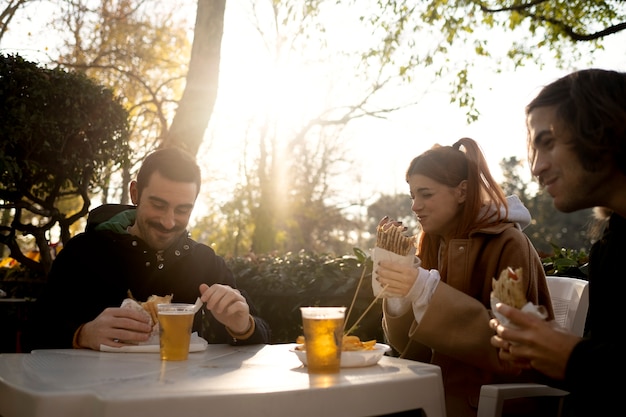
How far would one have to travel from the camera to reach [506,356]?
1.87 metres

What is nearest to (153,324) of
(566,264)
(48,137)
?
(566,264)

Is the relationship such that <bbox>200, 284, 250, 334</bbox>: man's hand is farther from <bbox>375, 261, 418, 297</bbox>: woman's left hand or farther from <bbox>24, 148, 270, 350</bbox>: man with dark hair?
<bbox>375, 261, 418, 297</bbox>: woman's left hand

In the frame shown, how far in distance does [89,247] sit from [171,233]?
1.39 feet

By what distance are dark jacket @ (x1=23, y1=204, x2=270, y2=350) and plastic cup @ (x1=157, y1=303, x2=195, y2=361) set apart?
646 mm

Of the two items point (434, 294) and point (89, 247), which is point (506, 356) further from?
point (89, 247)

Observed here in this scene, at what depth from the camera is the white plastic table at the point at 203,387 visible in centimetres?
141

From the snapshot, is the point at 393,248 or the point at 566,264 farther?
the point at 566,264

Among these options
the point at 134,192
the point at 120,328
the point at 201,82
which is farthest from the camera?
the point at 201,82

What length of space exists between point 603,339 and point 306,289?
349 cm

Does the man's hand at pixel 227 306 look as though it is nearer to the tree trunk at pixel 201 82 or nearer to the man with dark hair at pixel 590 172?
the man with dark hair at pixel 590 172

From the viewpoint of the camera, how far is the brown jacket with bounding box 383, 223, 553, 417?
2.45 m

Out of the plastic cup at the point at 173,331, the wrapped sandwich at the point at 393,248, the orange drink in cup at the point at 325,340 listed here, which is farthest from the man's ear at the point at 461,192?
the plastic cup at the point at 173,331

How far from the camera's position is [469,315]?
2459 millimetres

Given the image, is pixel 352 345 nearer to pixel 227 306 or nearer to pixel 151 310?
pixel 227 306
